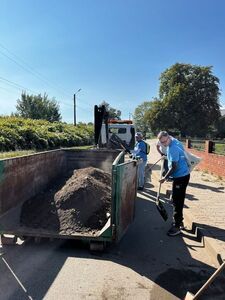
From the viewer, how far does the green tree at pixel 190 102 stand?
59875 millimetres

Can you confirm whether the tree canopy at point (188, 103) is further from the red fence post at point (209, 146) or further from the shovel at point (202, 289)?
the shovel at point (202, 289)

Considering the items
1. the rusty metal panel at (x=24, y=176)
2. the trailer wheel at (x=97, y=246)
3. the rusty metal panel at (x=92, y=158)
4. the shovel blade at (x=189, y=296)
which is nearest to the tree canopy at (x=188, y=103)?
the rusty metal panel at (x=92, y=158)

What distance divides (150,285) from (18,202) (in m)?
2.88

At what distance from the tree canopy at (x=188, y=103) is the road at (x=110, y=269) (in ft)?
179

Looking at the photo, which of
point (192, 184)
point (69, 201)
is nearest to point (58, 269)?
point (69, 201)

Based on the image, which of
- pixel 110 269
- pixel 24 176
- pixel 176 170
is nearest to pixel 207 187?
pixel 176 170

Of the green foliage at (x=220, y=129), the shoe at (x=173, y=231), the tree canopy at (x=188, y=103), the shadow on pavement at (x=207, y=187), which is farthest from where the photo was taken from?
the green foliage at (x=220, y=129)

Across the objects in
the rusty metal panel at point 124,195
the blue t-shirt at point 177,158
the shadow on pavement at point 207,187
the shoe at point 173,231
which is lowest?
the shadow on pavement at point 207,187

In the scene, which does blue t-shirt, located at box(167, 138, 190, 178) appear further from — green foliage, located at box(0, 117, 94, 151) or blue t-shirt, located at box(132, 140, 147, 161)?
green foliage, located at box(0, 117, 94, 151)

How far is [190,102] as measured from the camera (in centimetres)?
6022

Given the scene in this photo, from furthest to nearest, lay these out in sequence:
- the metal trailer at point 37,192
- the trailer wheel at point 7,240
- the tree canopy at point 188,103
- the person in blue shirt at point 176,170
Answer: the tree canopy at point 188,103 → the person in blue shirt at point 176,170 → the trailer wheel at point 7,240 → the metal trailer at point 37,192

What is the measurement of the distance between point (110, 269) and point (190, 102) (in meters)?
57.4

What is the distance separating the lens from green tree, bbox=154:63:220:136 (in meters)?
59.9

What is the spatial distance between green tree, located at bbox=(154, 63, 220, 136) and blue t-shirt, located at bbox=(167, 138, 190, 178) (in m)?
53.2
